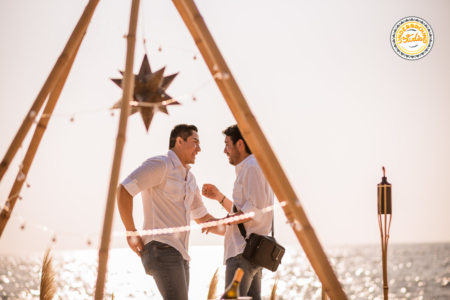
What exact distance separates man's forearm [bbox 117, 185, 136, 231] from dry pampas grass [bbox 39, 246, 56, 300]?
1.57 metres

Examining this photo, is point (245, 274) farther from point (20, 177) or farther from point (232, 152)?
point (20, 177)

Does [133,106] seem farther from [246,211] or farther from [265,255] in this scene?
[265,255]

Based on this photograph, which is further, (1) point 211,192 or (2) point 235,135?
(1) point 211,192

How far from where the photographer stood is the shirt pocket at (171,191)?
2.65 metres

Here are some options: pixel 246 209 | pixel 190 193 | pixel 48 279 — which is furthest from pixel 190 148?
pixel 48 279

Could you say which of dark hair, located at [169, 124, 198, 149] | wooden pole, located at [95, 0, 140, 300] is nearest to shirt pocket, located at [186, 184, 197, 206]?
dark hair, located at [169, 124, 198, 149]

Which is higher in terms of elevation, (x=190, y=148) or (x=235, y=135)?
(x=235, y=135)

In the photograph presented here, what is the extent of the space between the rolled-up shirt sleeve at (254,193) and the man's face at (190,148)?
35cm

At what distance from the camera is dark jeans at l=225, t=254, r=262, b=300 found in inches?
104

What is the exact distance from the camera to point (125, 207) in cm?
251

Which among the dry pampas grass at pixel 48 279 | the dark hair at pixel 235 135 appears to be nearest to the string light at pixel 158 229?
the dark hair at pixel 235 135

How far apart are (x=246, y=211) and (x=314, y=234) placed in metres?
0.59

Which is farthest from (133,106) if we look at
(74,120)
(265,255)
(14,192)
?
(265,255)

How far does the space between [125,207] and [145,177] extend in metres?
0.20
